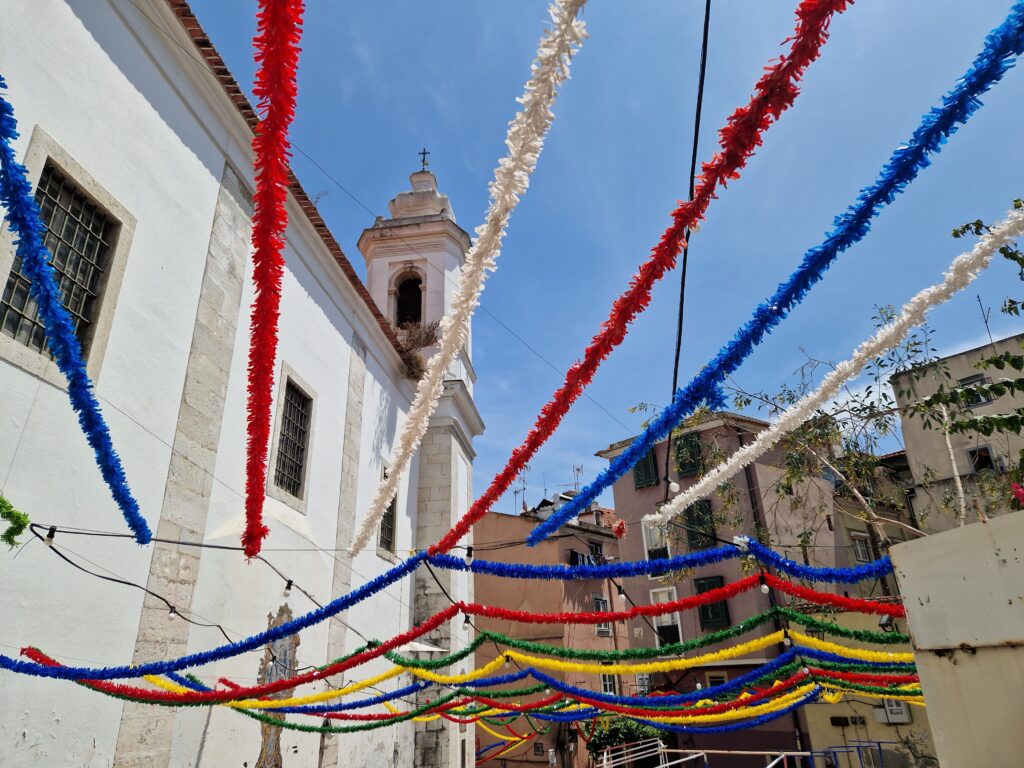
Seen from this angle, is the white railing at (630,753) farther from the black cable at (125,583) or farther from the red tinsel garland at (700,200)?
the red tinsel garland at (700,200)

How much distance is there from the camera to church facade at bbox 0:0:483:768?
15.1 feet

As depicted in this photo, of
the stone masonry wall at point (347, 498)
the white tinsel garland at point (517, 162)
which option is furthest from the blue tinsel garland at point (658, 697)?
the white tinsel garland at point (517, 162)

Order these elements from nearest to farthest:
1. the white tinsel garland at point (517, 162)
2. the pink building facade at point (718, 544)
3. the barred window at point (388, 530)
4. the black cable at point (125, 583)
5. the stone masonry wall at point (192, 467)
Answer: the white tinsel garland at point (517, 162)
the black cable at point (125, 583)
the stone masonry wall at point (192, 467)
the barred window at point (388, 530)
the pink building facade at point (718, 544)

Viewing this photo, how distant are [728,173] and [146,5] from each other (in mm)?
6245

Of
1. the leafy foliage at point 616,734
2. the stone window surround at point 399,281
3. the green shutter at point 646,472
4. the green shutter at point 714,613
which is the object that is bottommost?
the leafy foliage at point 616,734

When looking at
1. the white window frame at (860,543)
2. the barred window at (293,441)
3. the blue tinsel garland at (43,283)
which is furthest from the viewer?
the white window frame at (860,543)

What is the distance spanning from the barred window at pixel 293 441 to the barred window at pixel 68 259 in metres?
3.20

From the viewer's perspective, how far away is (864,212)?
2900 mm

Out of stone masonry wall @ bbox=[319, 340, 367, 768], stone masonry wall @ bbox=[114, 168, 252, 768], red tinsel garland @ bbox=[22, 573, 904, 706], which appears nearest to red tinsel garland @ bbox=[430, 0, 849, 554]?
red tinsel garland @ bbox=[22, 573, 904, 706]

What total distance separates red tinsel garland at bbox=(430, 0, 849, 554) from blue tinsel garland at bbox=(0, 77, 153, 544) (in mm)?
2297

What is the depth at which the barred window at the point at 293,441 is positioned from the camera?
8.26 metres

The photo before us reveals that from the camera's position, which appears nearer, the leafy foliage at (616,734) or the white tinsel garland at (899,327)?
the white tinsel garland at (899,327)

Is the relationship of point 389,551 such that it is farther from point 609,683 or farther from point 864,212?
point 609,683

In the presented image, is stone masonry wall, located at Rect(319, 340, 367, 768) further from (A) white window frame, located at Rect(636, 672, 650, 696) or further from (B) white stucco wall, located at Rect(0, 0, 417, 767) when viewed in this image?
(A) white window frame, located at Rect(636, 672, 650, 696)
